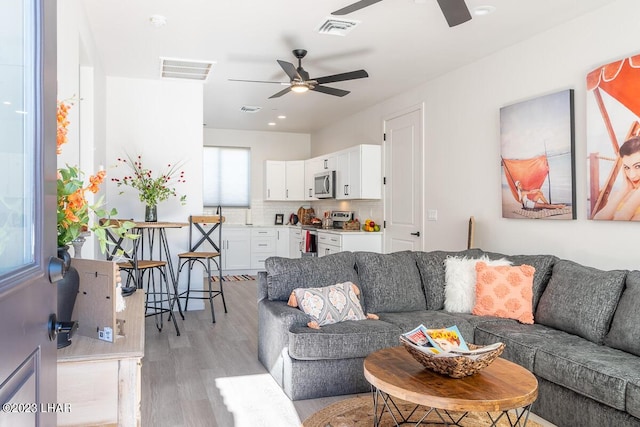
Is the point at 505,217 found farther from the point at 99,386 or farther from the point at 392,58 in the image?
the point at 99,386

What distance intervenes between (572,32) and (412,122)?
229cm

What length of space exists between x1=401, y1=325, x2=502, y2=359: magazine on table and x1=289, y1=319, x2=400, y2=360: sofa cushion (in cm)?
79

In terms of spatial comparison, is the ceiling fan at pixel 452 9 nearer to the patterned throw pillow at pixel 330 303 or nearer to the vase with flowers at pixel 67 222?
the patterned throw pillow at pixel 330 303

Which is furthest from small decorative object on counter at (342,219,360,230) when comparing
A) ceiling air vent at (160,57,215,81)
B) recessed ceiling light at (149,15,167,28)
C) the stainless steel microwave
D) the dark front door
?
the dark front door

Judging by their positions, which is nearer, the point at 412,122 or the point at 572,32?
the point at 572,32

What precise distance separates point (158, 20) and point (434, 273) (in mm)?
2961

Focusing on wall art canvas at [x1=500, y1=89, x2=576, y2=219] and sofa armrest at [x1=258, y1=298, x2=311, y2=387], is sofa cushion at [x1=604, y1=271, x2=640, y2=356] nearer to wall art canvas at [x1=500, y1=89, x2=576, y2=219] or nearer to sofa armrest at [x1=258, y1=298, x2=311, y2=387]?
wall art canvas at [x1=500, y1=89, x2=576, y2=219]

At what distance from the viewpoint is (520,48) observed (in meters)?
4.28

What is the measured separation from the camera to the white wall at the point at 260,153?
29.6 ft

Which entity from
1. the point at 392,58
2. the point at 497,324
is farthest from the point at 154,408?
the point at 392,58

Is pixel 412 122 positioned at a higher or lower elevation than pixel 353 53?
lower

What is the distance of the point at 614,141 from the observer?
3371 millimetres

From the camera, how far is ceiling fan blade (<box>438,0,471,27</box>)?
2789 mm

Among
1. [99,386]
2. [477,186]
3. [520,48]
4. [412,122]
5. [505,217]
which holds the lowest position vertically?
[99,386]
